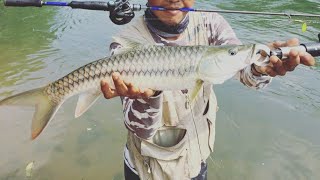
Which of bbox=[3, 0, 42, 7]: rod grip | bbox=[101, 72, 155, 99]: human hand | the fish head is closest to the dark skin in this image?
bbox=[101, 72, 155, 99]: human hand

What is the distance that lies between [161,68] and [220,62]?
15.0 inches

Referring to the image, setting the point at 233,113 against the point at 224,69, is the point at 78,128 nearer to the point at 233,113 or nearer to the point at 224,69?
the point at 233,113

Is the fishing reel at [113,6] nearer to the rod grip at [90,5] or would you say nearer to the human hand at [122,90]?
the rod grip at [90,5]

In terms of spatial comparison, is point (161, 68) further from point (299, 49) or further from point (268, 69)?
point (299, 49)

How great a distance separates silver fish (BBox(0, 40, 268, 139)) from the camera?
2.52 metres

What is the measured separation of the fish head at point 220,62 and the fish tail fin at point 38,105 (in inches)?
41.3

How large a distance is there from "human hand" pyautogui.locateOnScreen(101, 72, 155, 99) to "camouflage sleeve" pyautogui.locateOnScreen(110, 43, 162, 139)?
80mm

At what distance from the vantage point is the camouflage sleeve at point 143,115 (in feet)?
8.91

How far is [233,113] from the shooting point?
6.36 metres

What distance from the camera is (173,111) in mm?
2873

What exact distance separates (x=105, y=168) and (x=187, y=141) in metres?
2.53

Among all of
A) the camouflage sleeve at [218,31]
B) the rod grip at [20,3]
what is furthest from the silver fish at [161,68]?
the rod grip at [20,3]

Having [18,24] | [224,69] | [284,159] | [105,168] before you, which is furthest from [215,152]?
[18,24]

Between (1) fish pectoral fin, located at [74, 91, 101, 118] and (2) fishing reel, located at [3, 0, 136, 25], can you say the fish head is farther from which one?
(2) fishing reel, located at [3, 0, 136, 25]
